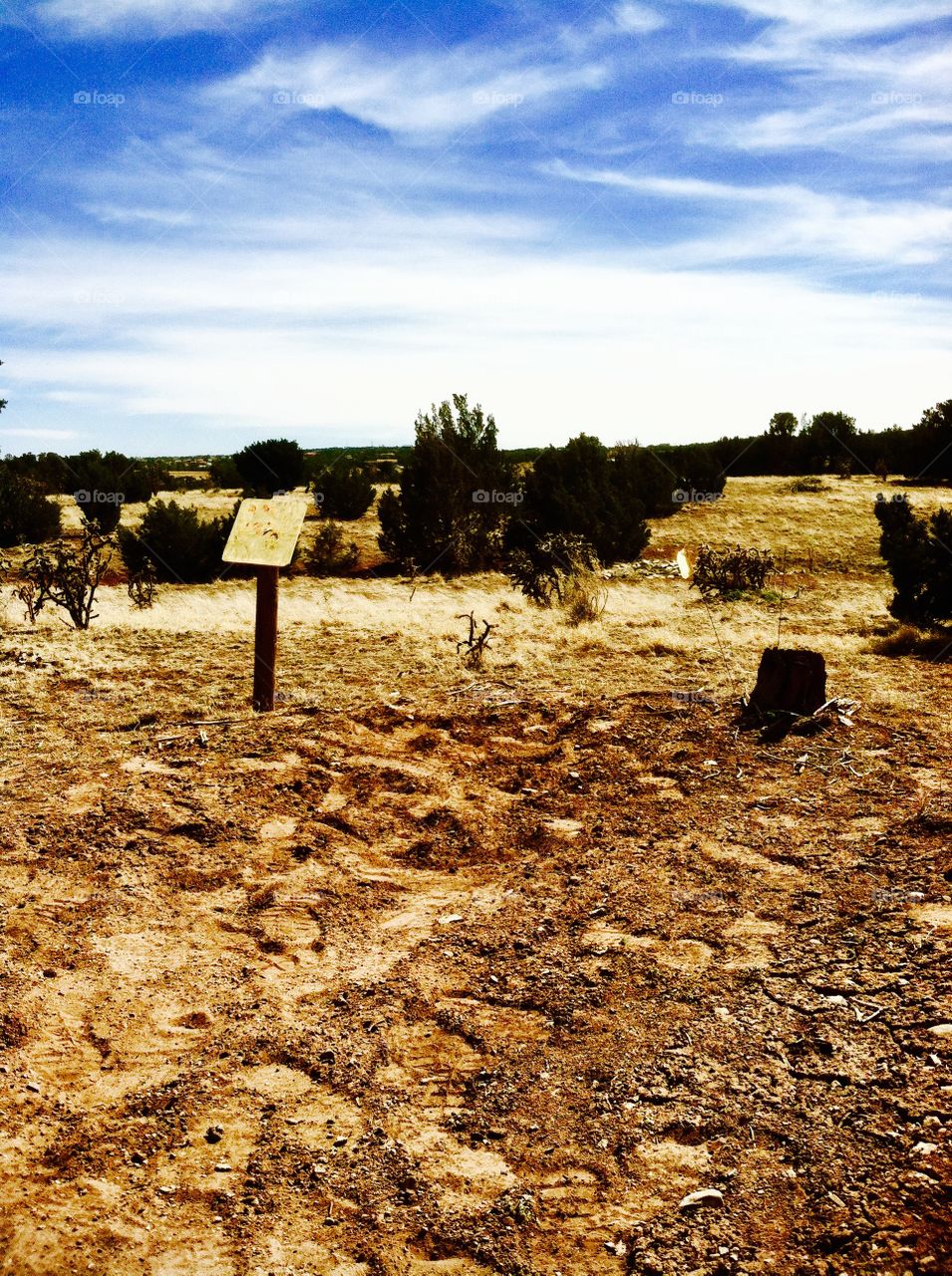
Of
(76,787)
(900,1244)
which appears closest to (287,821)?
(76,787)

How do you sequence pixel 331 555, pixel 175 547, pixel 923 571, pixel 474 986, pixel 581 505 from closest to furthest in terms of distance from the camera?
pixel 474 986, pixel 923 571, pixel 175 547, pixel 581 505, pixel 331 555

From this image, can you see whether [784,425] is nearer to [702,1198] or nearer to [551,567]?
[551,567]

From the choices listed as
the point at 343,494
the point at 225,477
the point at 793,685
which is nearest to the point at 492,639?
the point at 793,685

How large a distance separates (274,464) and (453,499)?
12911 millimetres

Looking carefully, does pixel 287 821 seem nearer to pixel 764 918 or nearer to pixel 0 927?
pixel 0 927

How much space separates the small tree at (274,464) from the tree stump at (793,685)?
24.7 meters

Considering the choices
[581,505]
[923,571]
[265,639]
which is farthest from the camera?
[581,505]

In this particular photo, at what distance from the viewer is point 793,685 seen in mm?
7383

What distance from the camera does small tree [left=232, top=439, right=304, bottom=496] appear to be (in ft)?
99.5

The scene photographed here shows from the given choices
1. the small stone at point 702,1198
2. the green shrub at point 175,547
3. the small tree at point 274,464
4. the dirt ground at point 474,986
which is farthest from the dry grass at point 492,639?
the small tree at point 274,464

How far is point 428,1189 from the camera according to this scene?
9.25ft

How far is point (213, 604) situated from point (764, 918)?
38.9 ft

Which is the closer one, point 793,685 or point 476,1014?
point 476,1014

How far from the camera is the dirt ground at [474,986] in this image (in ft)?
8.82
